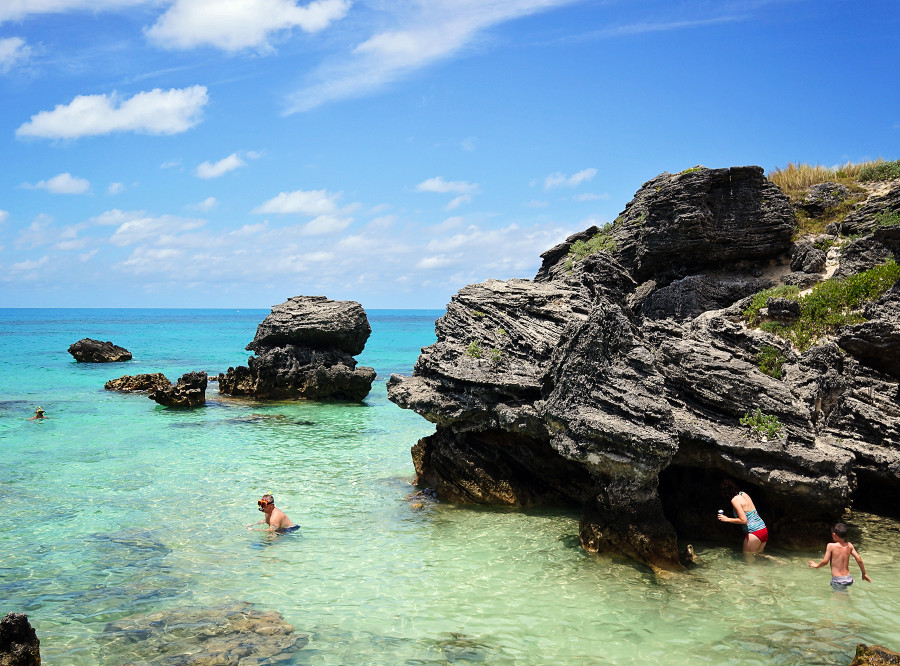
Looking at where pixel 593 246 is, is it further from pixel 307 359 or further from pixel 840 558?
pixel 840 558

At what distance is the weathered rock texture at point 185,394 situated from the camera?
103 feet

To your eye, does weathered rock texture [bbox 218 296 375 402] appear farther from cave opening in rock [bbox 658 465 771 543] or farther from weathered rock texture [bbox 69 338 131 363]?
weathered rock texture [bbox 69 338 131 363]

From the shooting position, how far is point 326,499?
54.0 ft

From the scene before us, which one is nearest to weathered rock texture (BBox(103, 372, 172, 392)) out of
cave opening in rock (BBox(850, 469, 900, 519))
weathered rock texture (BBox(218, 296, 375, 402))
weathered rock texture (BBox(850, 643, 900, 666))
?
weathered rock texture (BBox(218, 296, 375, 402))

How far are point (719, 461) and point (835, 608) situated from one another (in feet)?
9.23

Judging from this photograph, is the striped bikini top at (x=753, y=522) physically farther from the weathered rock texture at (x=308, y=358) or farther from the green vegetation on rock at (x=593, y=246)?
the weathered rock texture at (x=308, y=358)

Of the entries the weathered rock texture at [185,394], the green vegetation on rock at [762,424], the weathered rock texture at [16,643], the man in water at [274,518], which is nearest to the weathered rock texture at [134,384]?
the weathered rock texture at [185,394]

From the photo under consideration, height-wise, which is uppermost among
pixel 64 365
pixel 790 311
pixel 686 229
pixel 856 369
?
pixel 686 229

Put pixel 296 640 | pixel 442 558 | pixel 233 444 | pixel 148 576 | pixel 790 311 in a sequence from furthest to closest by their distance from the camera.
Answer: pixel 233 444, pixel 790 311, pixel 442 558, pixel 148 576, pixel 296 640

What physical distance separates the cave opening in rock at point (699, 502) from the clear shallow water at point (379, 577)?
649mm

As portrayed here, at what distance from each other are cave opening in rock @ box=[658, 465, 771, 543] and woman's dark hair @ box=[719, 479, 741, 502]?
3.3 inches

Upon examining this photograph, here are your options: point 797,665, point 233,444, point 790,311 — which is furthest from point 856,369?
point 233,444

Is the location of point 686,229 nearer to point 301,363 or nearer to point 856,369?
point 856,369

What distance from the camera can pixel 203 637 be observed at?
29.3 feet
